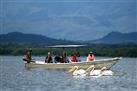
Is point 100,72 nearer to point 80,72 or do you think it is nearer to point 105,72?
point 105,72

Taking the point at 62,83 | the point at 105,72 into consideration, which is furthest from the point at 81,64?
the point at 62,83

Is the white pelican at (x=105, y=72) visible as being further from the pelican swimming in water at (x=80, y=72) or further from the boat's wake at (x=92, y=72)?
the pelican swimming in water at (x=80, y=72)

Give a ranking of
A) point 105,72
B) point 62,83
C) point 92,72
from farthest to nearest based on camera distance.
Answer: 1. point 105,72
2. point 92,72
3. point 62,83

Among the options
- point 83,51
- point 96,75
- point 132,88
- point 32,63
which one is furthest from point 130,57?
point 132,88

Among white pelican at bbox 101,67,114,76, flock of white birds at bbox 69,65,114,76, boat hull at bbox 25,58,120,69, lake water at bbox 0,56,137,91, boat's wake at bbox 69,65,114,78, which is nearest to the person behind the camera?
lake water at bbox 0,56,137,91

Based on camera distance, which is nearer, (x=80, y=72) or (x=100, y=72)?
(x=100, y=72)

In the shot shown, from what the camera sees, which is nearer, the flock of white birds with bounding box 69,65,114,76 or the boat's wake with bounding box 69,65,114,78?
the boat's wake with bounding box 69,65,114,78

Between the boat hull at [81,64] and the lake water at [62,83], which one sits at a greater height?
the boat hull at [81,64]

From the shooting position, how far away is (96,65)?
47.0 meters

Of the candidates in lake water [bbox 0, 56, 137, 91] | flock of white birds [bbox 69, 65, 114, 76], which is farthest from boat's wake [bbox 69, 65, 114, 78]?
lake water [bbox 0, 56, 137, 91]

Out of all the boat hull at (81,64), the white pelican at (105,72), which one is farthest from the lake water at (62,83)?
the boat hull at (81,64)

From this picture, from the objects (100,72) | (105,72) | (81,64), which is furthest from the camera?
(81,64)

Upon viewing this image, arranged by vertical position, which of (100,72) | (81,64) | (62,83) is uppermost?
(81,64)

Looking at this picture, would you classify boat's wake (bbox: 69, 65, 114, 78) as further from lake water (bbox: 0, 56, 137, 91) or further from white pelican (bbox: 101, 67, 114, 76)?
lake water (bbox: 0, 56, 137, 91)
